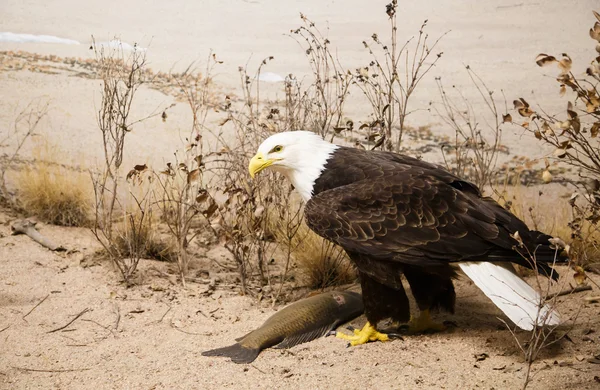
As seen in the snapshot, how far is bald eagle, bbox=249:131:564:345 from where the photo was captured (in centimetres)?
344

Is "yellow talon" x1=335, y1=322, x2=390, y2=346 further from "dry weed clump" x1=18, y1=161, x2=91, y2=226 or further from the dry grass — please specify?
"dry weed clump" x1=18, y1=161, x2=91, y2=226

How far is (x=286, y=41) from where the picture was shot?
7816mm

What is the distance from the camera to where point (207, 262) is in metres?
5.42

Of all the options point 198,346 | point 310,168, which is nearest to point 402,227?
point 310,168

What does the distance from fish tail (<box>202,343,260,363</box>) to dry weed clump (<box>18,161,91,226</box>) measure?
277cm

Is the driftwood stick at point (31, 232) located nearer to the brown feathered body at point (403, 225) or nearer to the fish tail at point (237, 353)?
the fish tail at point (237, 353)

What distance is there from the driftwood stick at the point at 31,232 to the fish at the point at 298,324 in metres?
2.29

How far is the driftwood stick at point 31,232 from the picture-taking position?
213 inches

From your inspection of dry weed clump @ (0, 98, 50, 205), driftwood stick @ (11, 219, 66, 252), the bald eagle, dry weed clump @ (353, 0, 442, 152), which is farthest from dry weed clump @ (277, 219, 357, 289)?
dry weed clump @ (0, 98, 50, 205)

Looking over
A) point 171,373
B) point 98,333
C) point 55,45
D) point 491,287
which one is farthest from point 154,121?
point 491,287

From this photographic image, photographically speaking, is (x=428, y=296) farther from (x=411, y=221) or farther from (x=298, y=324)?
(x=298, y=324)

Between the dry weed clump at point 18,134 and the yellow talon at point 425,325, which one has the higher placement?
the dry weed clump at point 18,134

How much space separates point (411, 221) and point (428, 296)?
583mm

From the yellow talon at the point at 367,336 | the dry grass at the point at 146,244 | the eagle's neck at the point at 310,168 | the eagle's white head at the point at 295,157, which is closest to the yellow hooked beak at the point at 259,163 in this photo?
the eagle's white head at the point at 295,157
